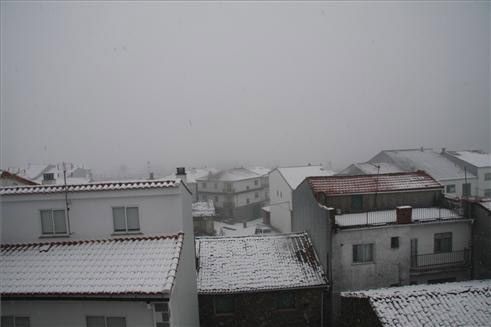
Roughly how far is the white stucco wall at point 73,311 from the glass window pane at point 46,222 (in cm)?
283

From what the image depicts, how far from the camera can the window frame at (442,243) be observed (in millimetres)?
19328

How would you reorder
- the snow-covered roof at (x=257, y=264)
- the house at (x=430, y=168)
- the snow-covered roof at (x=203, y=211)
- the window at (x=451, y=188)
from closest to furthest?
the snow-covered roof at (x=257, y=264) < the snow-covered roof at (x=203, y=211) < the window at (x=451, y=188) < the house at (x=430, y=168)

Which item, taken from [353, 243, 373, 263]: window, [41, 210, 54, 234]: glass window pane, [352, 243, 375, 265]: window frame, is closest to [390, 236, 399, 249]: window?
[352, 243, 375, 265]: window frame

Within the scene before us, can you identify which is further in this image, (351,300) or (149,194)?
(351,300)

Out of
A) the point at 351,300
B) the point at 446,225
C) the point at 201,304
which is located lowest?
the point at 201,304

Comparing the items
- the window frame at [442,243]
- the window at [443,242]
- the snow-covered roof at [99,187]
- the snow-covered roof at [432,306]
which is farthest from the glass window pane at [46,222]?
the window at [443,242]

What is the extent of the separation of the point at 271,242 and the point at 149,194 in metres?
10.8

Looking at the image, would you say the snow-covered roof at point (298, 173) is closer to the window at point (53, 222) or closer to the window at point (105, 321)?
the window at point (53, 222)

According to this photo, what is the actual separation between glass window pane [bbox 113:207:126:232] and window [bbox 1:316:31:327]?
3.90 m

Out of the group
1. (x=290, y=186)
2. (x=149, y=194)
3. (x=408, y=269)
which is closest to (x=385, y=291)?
(x=408, y=269)

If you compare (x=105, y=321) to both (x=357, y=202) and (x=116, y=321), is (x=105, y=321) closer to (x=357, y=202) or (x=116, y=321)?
(x=116, y=321)

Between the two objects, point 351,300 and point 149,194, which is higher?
point 149,194

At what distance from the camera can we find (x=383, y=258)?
60.7 ft

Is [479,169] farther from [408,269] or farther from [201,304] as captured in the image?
[201,304]
